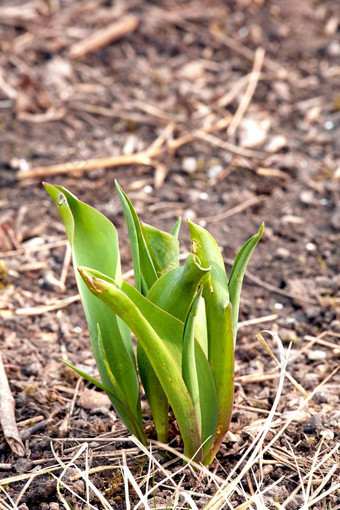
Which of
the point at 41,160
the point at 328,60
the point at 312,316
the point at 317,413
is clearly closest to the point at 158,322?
the point at 317,413

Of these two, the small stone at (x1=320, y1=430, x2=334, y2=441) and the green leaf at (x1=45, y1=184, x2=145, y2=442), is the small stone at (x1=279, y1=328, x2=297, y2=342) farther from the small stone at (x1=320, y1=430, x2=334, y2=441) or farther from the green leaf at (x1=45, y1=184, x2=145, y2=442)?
the green leaf at (x1=45, y1=184, x2=145, y2=442)

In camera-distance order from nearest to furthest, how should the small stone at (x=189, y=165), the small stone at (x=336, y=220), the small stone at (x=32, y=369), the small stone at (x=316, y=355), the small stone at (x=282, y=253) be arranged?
the small stone at (x=32, y=369), the small stone at (x=316, y=355), the small stone at (x=282, y=253), the small stone at (x=336, y=220), the small stone at (x=189, y=165)

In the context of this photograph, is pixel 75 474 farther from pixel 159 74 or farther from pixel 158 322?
pixel 159 74

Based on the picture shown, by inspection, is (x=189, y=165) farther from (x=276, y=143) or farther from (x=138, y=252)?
(x=138, y=252)

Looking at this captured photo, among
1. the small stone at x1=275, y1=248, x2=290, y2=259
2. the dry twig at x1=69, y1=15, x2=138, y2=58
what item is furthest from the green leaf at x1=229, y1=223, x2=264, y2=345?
the dry twig at x1=69, y1=15, x2=138, y2=58

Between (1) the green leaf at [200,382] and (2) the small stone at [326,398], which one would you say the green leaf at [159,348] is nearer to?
(1) the green leaf at [200,382]

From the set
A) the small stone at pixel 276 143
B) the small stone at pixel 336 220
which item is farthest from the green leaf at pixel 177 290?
the small stone at pixel 276 143
